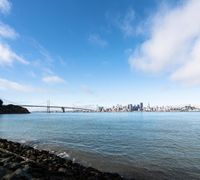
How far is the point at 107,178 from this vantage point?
13789 millimetres

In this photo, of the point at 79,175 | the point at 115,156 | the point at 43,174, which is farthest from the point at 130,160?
the point at 43,174

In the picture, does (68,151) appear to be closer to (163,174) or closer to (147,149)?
→ (147,149)

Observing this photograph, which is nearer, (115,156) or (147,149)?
(115,156)

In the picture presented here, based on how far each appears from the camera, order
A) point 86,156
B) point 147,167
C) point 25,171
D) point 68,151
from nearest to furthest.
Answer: point 25,171, point 147,167, point 86,156, point 68,151

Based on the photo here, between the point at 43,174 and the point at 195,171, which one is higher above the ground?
the point at 43,174

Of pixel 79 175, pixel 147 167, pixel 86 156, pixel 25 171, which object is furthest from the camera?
pixel 86 156

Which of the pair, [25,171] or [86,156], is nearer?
[25,171]

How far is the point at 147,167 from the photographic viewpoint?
62.5 ft

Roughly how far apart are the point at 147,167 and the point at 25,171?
10.9 metres

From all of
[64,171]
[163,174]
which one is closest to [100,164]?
[163,174]

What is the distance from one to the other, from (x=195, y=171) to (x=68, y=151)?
1353cm

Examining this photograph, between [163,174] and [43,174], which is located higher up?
[43,174]

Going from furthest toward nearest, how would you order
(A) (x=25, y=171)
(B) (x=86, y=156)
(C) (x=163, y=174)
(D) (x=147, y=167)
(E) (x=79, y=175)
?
(B) (x=86, y=156)
(D) (x=147, y=167)
(C) (x=163, y=174)
(E) (x=79, y=175)
(A) (x=25, y=171)

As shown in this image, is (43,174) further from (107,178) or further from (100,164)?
(100,164)
